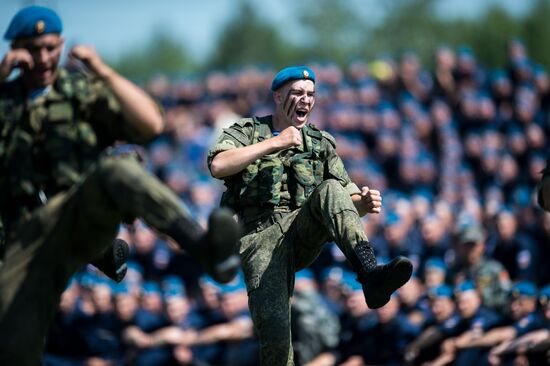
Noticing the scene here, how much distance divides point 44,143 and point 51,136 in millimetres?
69

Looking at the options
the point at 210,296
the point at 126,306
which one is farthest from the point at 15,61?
the point at 126,306

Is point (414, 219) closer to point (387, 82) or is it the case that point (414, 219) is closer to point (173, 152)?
point (387, 82)

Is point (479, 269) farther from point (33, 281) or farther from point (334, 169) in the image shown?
point (33, 281)

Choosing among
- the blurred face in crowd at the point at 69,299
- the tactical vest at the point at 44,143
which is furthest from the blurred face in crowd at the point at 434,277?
the tactical vest at the point at 44,143

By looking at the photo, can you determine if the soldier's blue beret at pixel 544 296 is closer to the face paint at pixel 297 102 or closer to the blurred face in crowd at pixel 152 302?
the face paint at pixel 297 102

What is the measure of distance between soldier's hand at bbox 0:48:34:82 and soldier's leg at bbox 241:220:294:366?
2146mm

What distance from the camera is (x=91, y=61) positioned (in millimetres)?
5324

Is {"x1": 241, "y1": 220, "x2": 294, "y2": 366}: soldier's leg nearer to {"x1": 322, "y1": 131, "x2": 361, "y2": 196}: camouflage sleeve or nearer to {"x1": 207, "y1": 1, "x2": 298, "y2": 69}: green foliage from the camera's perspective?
{"x1": 322, "y1": 131, "x2": 361, "y2": 196}: camouflage sleeve

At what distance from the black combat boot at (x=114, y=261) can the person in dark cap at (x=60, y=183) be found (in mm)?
1012

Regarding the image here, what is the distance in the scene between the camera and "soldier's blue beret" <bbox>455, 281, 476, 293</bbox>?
9.55 meters

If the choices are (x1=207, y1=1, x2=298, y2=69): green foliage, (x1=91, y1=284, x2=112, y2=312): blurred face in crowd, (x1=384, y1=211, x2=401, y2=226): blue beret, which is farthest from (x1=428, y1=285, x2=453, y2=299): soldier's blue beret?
(x1=207, y1=1, x2=298, y2=69): green foliage

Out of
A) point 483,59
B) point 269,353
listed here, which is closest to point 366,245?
point 269,353

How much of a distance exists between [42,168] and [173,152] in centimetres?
1312

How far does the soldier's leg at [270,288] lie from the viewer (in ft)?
22.2
